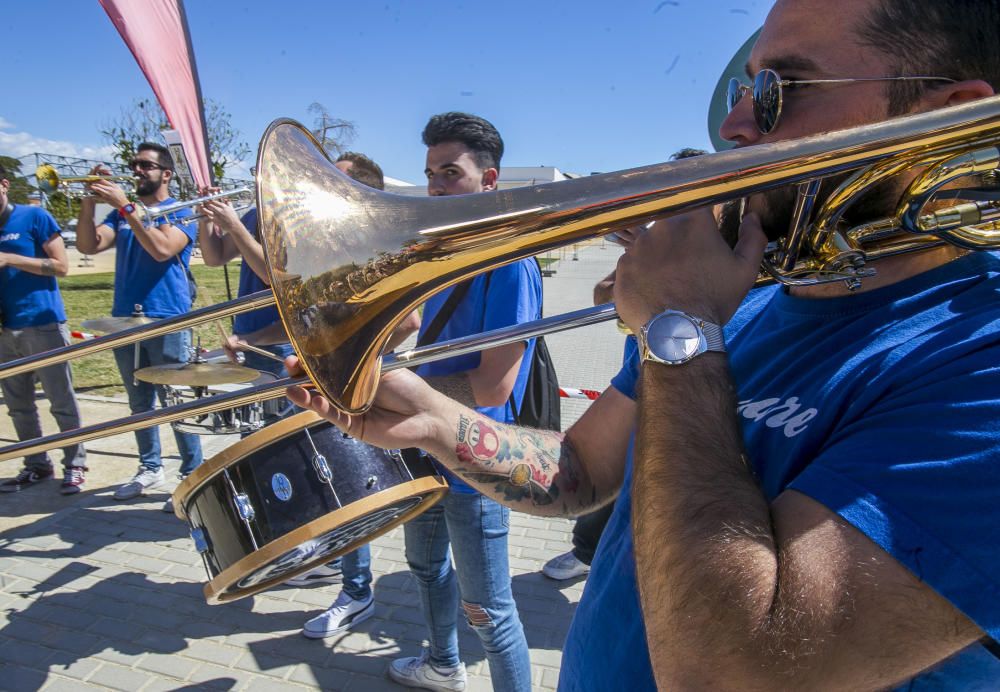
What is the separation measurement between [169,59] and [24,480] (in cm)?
430

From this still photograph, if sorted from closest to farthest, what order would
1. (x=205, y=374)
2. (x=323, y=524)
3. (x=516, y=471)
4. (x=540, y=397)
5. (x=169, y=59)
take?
(x=516, y=471), (x=323, y=524), (x=540, y=397), (x=205, y=374), (x=169, y=59)

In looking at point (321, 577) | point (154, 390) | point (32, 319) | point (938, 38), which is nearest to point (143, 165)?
point (32, 319)

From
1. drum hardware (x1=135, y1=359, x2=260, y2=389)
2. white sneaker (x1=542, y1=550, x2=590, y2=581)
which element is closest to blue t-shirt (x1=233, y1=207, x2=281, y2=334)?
drum hardware (x1=135, y1=359, x2=260, y2=389)

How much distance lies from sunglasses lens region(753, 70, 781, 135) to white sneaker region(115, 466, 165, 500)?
4542mm

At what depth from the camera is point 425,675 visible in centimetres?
257

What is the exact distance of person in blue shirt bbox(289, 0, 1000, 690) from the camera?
661 mm

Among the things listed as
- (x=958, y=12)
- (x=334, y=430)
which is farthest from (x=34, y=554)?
(x=958, y=12)

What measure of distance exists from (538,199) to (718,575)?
1.80 ft

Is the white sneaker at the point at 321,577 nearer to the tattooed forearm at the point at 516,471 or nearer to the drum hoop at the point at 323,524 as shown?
the drum hoop at the point at 323,524

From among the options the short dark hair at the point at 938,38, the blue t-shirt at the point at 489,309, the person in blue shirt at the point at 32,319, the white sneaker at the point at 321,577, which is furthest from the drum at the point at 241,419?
the short dark hair at the point at 938,38

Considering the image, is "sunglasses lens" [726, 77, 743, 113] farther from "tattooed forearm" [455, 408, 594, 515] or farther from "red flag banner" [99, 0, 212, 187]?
"red flag banner" [99, 0, 212, 187]

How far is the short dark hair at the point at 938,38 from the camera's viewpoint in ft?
3.09

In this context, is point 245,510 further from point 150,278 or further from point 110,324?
point 150,278

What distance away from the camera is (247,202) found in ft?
17.0
